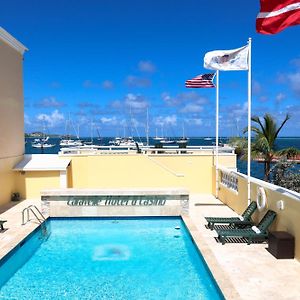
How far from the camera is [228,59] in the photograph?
1256 centimetres

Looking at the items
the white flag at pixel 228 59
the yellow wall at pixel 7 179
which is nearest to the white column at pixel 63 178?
the yellow wall at pixel 7 179

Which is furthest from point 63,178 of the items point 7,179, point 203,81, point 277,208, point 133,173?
point 277,208

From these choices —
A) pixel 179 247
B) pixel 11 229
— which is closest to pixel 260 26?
pixel 179 247

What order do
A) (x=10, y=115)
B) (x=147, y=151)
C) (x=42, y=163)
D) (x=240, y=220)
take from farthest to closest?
1. (x=147, y=151)
2. (x=42, y=163)
3. (x=10, y=115)
4. (x=240, y=220)

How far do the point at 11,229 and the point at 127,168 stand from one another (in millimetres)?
8111

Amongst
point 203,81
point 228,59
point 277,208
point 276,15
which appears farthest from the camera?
point 203,81

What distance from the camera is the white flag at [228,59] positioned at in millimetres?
12266

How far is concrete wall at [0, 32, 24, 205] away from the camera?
15453mm

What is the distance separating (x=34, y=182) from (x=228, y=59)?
425 inches

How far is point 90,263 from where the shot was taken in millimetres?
9344

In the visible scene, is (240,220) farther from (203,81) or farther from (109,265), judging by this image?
(203,81)

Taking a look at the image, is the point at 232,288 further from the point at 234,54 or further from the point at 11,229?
the point at 234,54

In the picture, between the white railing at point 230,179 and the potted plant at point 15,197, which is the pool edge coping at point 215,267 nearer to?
the white railing at point 230,179

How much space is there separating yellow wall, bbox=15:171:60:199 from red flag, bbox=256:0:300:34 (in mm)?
12832
